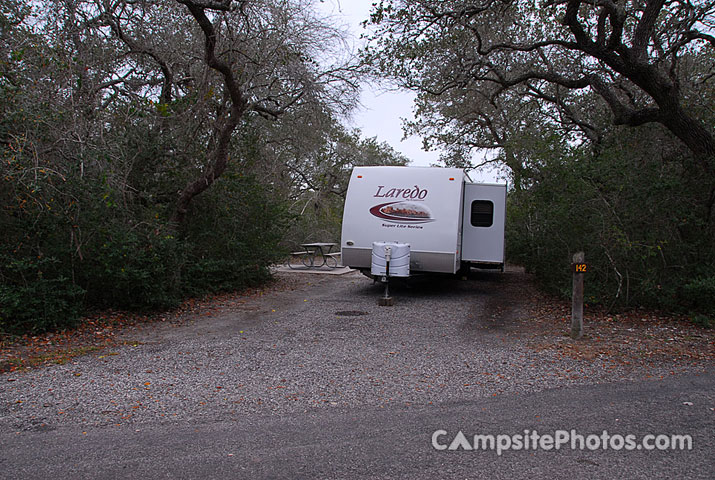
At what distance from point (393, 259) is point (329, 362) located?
184 inches

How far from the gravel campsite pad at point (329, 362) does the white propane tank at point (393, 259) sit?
2.78 ft

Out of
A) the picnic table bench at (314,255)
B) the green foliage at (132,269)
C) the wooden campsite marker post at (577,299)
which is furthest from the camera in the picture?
the picnic table bench at (314,255)

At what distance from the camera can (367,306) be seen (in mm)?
10484

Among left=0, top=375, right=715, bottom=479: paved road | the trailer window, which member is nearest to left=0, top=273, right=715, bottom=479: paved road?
left=0, top=375, right=715, bottom=479: paved road

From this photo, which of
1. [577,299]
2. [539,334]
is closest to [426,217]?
[539,334]

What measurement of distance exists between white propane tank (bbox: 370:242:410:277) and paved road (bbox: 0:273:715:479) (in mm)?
2899

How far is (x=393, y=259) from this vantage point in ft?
35.0

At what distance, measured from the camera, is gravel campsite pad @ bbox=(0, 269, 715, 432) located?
4.82 metres

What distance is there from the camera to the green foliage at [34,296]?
282 inches

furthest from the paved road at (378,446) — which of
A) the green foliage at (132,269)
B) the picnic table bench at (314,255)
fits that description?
the picnic table bench at (314,255)

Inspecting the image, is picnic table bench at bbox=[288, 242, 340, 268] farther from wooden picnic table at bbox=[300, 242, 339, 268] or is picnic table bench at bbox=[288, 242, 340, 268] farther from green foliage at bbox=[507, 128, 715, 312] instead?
green foliage at bbox=[507, 128, 715, 312]

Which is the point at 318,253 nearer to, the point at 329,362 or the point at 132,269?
the point at 132,269

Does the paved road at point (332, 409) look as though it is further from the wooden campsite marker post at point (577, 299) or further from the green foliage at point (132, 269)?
the green foliage at point (132, 269)

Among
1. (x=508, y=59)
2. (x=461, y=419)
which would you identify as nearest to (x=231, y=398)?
(x=461, y=419)
